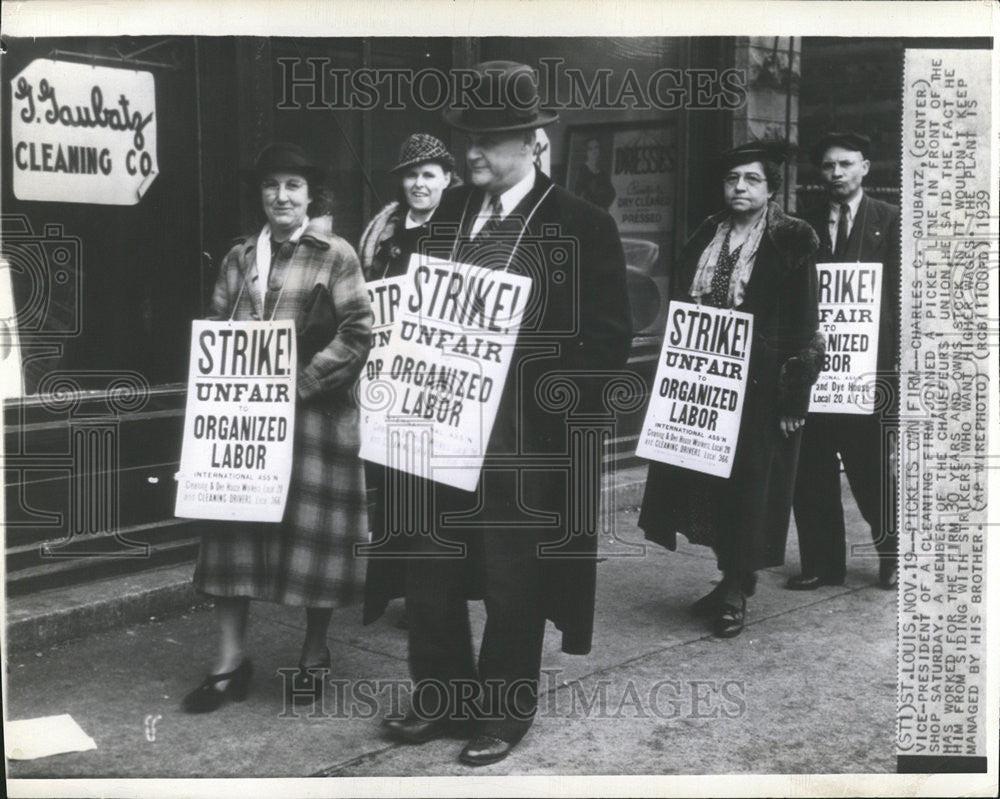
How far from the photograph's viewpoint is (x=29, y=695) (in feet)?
15.0

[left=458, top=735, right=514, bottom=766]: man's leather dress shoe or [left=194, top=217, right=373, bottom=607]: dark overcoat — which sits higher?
[left=194, top=217, right=373, bottom=607]: dark overcoat

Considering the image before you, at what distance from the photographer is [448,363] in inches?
178

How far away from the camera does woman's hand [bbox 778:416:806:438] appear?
5492 millimetres

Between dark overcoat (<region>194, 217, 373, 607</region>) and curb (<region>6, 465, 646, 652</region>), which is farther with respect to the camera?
curb (<region>6, 465, 646, 652</region>)

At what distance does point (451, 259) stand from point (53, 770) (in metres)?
2.19

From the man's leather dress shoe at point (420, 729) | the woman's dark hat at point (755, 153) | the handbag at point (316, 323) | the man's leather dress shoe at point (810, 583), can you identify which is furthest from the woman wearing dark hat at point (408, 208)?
the man's leather dress shoe at point (810, 583)

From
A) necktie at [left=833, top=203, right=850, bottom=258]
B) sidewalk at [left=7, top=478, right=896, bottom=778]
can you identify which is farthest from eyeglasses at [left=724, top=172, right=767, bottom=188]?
sidewalk at [left=7, top=478, right=896, bottom=778]

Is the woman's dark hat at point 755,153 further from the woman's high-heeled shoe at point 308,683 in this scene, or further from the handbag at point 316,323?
the woman's high-heeled shoe at point 308,683

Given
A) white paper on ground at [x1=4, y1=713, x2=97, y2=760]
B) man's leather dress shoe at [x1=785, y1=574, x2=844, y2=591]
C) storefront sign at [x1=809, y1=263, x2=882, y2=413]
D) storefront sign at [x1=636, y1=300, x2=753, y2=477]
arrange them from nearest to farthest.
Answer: white paper on ground at [x1=4, y1=713, x2=97, y2=760], storefront sign at [x1=636, y1=300, x2=753, y2=477], storefront sign at [x1=809, y1=263, x2=882, y2=413], man's leather dress shoe at [x1=785, y1=574, x2=844, y2=591]

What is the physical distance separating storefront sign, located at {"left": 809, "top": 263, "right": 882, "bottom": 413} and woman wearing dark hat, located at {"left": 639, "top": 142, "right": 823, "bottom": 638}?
0.12 metres

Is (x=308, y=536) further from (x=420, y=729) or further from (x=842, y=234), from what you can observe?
(x=842, y=234)

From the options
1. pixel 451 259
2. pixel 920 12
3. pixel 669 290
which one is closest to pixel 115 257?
pixel 451 259

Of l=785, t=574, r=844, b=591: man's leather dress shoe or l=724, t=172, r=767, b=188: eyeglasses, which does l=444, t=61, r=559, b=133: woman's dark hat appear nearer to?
l=724, t=172, r=767, b=188: eyeglasses

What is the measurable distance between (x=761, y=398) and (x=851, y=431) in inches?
→ 24.4
